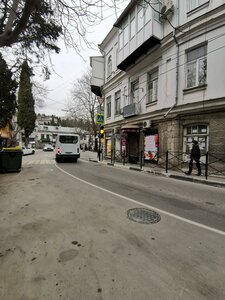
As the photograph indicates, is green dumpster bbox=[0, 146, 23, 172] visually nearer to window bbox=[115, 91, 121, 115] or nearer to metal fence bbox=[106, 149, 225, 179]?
metal fence bbox=[106, 149, 225, 179]

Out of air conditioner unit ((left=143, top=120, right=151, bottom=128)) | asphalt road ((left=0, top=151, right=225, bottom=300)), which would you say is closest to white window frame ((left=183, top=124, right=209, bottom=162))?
air conditioner unit ((left=143, top=120, right=151, bottom=128))

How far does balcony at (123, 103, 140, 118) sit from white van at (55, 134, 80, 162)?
5.21 meters

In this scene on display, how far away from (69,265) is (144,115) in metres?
13.3

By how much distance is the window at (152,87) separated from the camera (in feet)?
46.6

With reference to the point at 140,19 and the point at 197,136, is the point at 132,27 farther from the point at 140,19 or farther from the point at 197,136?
the point at 197,136

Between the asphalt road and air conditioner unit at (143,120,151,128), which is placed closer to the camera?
the asphalt road

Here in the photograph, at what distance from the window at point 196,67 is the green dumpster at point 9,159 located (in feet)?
37.2

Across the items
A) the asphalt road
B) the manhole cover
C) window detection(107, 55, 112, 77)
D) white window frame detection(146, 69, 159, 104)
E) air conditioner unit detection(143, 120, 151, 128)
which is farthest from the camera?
window detection(107, 55, 112, 77)

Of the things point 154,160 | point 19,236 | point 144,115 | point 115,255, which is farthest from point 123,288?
point 144,115

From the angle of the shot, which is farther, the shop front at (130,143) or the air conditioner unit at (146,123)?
the shop front at (130,143)

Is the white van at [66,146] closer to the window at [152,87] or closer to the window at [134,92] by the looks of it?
the window at [134,92]

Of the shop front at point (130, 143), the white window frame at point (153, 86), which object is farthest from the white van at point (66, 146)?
the white window frame at point (153, 86)

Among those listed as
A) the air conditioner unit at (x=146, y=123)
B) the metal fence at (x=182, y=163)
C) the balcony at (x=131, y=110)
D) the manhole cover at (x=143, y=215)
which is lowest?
the manhole cover at (x=143, y=215)

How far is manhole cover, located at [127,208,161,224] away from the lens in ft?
14.5
